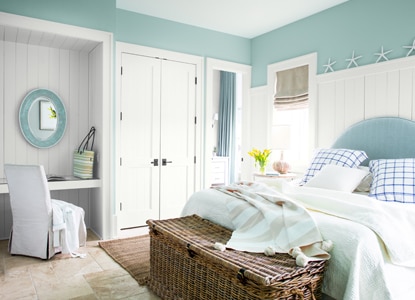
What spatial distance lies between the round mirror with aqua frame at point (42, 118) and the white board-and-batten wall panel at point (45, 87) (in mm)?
66

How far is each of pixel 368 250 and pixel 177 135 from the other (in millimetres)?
3239

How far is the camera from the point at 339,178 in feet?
9.74

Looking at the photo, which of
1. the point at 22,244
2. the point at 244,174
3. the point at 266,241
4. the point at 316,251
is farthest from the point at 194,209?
the point at 244,174

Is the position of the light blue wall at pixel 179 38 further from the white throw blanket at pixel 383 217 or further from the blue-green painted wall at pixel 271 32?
the white throw blanket at pixel 383 217

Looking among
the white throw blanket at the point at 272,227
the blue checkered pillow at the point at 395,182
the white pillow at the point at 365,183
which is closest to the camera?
the white throw blanket at the point at 272,227

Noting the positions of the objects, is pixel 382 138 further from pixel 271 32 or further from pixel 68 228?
pixel 68 228

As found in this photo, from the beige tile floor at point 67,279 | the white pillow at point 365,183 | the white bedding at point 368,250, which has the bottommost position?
the beige tile floor at point 67,279

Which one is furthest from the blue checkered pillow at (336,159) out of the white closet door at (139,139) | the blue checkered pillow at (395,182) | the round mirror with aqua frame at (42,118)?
the round mirror with aqua frame at (42,118)

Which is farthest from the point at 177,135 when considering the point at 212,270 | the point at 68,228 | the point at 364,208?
the point at 364,208

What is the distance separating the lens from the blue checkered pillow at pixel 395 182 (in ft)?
8.72

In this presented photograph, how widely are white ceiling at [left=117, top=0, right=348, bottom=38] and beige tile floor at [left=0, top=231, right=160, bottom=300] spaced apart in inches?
112

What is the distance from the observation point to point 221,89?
737cm

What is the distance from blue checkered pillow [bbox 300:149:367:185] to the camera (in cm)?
332

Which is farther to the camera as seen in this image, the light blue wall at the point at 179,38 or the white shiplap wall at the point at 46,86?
the light blue wall at the point at 179,38
